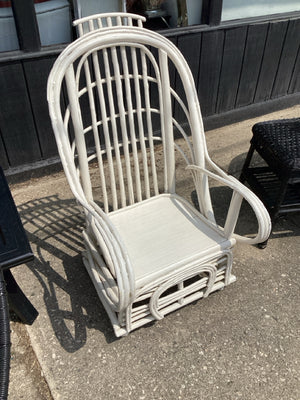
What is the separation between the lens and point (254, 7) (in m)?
3.05

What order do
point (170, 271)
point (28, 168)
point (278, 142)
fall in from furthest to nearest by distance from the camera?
point (28, 168)
point (278, 142)
point (170, 271)

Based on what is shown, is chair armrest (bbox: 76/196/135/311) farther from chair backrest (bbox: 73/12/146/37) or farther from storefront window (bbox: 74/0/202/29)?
storefront window (bbox: 74/0/202/29)

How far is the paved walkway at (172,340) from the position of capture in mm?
1448

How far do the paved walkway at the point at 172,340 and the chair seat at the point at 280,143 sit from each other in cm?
56

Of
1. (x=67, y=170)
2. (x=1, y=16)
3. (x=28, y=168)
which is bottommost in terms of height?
(x=28, y=168)

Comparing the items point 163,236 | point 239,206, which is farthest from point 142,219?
point 239,206

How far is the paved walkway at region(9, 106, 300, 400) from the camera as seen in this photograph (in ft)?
4.75

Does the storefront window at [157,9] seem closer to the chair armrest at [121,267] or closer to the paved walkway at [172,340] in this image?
the paved walkway at [172,340]

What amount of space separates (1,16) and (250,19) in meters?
2.19

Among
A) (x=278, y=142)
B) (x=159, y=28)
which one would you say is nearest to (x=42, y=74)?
(x=159, y=28)

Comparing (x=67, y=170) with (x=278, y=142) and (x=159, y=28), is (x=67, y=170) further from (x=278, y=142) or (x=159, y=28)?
(x=159, y=28)

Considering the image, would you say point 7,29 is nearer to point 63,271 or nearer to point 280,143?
point 63,271

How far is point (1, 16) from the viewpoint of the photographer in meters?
2.07

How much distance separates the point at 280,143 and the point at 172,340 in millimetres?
1336
